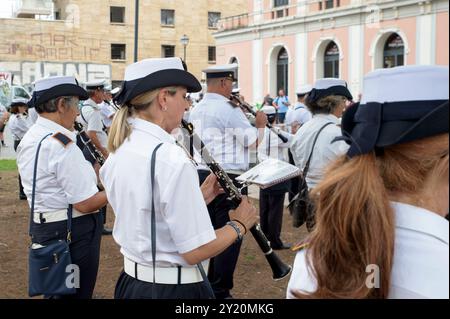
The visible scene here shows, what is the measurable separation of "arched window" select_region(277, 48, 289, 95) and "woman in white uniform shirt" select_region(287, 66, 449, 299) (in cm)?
3126

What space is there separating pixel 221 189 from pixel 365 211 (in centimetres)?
221

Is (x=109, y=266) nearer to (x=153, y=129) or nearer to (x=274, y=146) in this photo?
(x=274, y=146)

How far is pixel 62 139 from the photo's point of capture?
3.52 m

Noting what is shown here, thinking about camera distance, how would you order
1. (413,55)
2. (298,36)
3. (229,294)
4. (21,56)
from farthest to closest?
1. (21,56)
2. (298,36)
3. (413,55)
4. (229,294)

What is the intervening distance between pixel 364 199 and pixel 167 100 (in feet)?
4.76

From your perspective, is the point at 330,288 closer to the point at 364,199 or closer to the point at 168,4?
the point at 364,199

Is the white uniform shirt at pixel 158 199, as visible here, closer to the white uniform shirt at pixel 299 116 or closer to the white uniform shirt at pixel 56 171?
the white uniform shirt at pixel 56 171

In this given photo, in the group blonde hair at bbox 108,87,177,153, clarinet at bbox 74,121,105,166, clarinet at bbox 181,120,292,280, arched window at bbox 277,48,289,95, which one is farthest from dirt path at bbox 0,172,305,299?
arched window at bbox 277,48,289,95

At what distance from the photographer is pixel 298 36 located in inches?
1211

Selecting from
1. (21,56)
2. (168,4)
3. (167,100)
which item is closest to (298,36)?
(168,4)

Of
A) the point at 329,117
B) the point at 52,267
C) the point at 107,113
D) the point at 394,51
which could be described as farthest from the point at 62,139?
the point at 394,51

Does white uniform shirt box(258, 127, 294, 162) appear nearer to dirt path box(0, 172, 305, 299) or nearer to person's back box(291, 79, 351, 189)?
dirt path box(0, 172, 305, 299)

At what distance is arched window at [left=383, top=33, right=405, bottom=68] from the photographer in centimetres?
2508

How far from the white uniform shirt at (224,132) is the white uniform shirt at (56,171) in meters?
1.76
